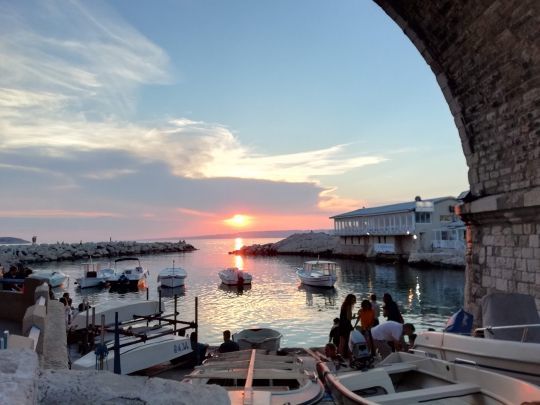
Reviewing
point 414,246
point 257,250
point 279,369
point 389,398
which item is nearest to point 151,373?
point 279,369

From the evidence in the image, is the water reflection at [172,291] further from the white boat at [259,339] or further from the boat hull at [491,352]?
the boat hull at [491,352]

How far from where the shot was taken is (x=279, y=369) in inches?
349

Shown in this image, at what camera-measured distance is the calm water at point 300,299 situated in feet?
84.4

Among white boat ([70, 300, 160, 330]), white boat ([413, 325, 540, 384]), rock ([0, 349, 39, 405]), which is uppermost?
rock ([0, 349, 39, 405])

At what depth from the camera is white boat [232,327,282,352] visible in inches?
551

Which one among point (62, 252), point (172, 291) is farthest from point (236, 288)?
point (62, 252)

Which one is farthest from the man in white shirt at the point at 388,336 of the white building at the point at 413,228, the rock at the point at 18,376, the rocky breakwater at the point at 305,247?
the rocky breakwater at the point at 305,247

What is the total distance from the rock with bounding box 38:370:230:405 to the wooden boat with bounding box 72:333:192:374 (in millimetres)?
11095

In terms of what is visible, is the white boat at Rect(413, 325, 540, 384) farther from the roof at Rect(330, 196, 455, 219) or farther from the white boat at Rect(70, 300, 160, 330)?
the roof at Rect(330, 196, 455, 219)

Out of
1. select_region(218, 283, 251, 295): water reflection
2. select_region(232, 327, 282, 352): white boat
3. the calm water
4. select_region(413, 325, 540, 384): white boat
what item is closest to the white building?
the calm water

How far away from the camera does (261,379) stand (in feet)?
27.5

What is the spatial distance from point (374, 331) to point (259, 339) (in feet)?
17.2

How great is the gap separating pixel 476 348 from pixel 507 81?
19.1ft

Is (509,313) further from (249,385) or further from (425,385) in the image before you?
(249,385)
